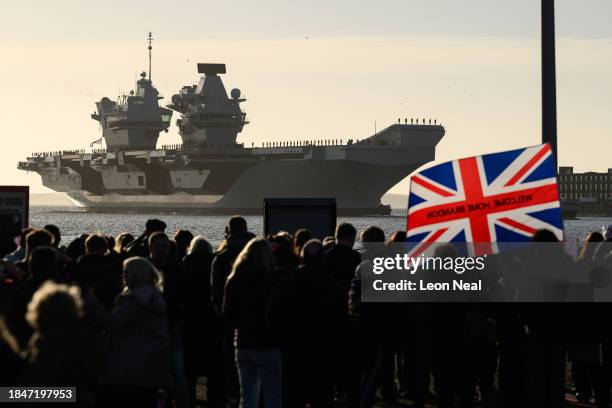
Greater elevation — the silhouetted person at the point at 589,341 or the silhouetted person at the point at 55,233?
the silhouetted person at the point at 55,233

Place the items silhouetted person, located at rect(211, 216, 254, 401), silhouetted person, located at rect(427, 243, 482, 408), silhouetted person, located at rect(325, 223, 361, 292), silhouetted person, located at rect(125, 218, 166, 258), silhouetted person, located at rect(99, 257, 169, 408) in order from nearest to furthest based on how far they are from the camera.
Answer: silhouetted person, located at rect(99, 257, 169, 408)
silhouetted person, located at rect(427, 243, 482, 408)
silhouetted person, located at rect(211, 216, 254, 401)
silhouetted person, located at rect(325, 223, 361, 292)
silhouetted person, located at rect(125, 218, 166, 258)

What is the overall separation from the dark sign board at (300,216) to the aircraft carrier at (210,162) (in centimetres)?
9809

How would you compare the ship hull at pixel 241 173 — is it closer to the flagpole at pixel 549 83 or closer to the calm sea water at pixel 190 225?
the calm sea water at pixel 190 225

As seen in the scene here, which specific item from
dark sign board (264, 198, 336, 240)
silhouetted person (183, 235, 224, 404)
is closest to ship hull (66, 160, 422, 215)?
dark sign board (264, 198, 336, 240)

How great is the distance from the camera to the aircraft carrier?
384 ft

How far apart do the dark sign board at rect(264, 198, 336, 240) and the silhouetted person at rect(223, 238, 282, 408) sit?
294 inches

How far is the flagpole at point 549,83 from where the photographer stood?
12.6 m

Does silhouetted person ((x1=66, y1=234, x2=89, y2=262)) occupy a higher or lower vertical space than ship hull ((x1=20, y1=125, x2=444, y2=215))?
lower

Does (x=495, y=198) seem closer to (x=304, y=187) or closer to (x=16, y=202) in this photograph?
(x=16, y=202)

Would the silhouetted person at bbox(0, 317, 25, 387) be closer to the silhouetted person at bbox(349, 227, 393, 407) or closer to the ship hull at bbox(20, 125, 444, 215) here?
the silhouetted person at bbox(349, 227, 393, 407)

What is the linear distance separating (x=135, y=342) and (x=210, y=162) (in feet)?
396

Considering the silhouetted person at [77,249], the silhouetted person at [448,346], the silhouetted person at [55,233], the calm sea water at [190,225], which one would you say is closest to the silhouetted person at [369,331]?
the silhouetted person at [448,346]

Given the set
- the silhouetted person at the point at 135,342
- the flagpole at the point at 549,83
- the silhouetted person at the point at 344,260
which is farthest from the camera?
the flagpole at the point at 549,83

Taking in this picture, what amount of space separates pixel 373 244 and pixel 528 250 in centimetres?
237
